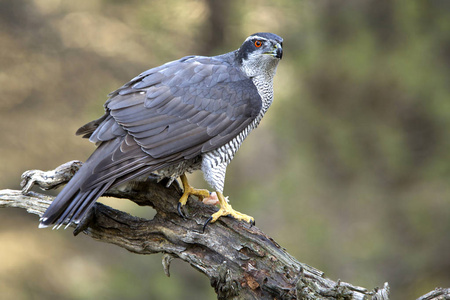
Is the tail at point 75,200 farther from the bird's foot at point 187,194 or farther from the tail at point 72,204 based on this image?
the bird's foot at point 187,194

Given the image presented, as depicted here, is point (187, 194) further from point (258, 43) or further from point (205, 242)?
point (258, 43)

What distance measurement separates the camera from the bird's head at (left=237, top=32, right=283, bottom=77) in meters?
4.09

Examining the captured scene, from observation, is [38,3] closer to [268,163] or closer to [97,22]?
[97,22]

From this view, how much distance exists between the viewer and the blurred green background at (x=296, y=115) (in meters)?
6.08

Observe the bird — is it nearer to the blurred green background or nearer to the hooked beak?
the hooked beak

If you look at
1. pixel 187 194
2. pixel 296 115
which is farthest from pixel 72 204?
pixel 296 115

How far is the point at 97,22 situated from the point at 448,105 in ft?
15.0

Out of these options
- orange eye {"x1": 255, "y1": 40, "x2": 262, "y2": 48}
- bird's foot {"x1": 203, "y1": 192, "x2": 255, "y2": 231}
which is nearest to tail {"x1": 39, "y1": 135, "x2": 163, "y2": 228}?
bird's foot {"x1": 203, "y1": 192, "x2": 255, "y2": 231}

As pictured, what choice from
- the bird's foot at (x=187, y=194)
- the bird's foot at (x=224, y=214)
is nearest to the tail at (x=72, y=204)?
the bird's foot at (x=187, y=194)

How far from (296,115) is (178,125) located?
3.43 metres

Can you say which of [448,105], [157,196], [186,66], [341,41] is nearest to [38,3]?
[186,66]

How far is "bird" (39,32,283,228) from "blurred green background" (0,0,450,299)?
1959 mm

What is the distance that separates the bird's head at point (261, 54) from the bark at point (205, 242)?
1200 mm

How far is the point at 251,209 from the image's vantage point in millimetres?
6711
